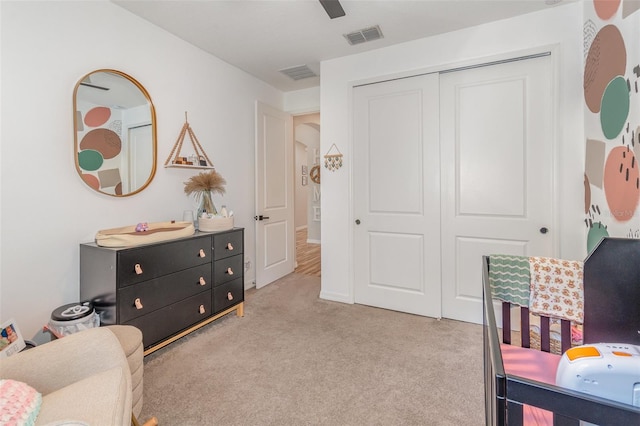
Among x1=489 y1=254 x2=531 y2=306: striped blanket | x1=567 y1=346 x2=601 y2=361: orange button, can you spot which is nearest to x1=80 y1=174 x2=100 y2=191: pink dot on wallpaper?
x1=489 y1=254 x2=531 y2=306: striped blanket

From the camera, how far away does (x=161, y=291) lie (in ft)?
6.88

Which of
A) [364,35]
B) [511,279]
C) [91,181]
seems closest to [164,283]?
[91,181]

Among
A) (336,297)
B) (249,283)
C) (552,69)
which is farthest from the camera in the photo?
(249,283)

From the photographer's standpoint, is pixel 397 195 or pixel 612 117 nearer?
pixel 612 117

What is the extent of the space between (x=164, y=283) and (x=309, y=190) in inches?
207

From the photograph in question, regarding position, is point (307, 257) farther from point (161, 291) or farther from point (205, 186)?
point (161, 291)

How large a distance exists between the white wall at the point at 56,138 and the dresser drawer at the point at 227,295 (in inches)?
31.3

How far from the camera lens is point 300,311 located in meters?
Answer: 2.95

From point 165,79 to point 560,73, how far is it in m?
3.22

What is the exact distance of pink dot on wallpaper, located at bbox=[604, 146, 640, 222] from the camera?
1487 millimetres

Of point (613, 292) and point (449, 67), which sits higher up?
point (449, 67)

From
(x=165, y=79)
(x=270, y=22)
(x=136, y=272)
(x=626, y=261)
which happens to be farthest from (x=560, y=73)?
(x=136, y=272)

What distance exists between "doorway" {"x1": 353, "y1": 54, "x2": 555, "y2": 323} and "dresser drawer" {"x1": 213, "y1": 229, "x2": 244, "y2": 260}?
1.19 metres

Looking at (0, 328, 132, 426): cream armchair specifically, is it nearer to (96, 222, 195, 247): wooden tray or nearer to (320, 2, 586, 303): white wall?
(96, 222, 195, 247): wooden tray
